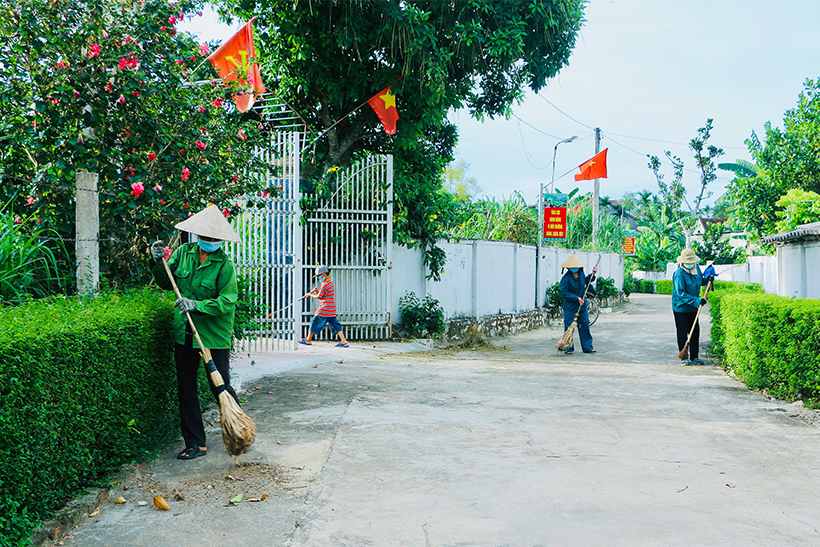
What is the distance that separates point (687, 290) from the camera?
11.7m

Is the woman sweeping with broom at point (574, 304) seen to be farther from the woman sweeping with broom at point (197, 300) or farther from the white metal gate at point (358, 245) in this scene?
the woman sweeping with broom at point (197, 300)

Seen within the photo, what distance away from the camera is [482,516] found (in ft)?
13.9

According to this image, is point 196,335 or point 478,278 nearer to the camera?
point 196,335

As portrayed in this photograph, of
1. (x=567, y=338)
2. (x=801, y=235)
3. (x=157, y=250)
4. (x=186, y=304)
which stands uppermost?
(x=801, y=235)

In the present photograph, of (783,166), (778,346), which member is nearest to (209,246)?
(778,346)

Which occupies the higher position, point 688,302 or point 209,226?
point 209,226

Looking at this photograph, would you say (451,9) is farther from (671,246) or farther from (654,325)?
(671,246)

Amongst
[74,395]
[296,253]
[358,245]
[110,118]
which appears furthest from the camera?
[358,245]

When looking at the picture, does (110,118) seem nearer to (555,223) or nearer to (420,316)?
(420,316)

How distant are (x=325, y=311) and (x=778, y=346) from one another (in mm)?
7542

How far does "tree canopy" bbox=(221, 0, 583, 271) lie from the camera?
12516mm

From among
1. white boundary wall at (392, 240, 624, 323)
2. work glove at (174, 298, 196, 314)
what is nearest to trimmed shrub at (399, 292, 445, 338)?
white boundary wall at (392, 240, 624, 323)

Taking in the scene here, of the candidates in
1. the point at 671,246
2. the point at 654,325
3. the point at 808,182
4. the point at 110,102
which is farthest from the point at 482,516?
the point at 671,246

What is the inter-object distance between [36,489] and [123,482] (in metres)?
1.05
